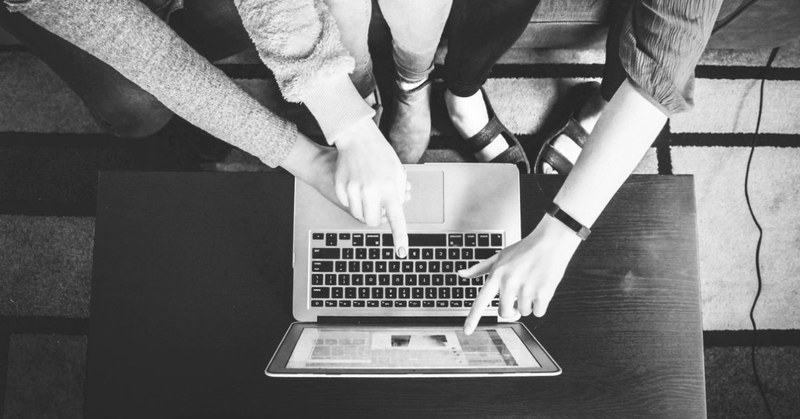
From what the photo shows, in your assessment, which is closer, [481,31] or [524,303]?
[524,303]

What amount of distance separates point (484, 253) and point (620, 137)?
0.85 ft

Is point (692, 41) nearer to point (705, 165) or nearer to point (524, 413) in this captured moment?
point (524, 413)

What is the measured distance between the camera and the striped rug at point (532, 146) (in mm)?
1281

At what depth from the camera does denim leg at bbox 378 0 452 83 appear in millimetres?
776

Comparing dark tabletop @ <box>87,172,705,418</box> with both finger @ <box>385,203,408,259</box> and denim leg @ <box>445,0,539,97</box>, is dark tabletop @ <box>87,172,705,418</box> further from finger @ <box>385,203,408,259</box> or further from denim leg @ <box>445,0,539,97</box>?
denim leg @ <box>445,0,539,97</box>

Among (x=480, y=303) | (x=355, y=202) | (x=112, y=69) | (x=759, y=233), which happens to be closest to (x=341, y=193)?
(x=355, y=202)

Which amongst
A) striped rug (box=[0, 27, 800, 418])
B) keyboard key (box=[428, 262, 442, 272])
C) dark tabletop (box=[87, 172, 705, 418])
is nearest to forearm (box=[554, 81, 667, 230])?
dark tabletop (box=[87, 172, 705, 418])

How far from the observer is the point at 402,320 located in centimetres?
76

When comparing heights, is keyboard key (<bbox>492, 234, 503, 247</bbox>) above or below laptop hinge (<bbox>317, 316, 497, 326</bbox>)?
above

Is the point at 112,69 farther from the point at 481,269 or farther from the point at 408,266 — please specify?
the point at 481,269

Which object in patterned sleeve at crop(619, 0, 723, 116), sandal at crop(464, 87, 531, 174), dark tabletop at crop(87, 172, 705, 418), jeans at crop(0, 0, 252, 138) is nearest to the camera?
patterned sleeve at crop(619, 0, 723, 116)

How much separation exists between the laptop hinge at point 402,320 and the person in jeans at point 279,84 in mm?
120

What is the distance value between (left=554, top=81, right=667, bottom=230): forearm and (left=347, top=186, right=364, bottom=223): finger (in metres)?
0.28

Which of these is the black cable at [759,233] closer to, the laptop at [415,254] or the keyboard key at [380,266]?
the laptop at [415,254]
